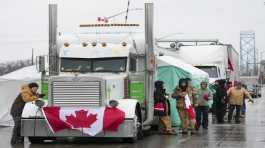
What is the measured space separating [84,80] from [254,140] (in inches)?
192

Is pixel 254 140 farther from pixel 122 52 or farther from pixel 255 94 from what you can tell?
pixel 255 94

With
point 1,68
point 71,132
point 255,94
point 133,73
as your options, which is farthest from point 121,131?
point 1,68

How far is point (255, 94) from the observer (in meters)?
66.1

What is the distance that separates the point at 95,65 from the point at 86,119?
2061 millimetres

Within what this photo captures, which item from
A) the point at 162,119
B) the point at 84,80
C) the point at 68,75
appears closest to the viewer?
the point at 84,80

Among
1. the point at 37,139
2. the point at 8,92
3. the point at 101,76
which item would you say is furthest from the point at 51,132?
the point at 8,92

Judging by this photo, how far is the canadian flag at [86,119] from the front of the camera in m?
14.9

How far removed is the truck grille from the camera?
14969 millimetres

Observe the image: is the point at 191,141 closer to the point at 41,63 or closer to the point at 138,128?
the point at 138,128

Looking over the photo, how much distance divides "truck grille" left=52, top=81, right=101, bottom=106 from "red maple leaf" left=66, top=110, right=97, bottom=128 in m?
0.24

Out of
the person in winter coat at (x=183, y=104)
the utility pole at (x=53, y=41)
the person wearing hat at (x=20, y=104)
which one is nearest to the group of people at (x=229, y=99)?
the person in winter coat at (x=183, y=104)

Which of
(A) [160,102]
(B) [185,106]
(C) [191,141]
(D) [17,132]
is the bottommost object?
(C) [191,141]

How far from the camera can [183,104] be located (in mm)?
18438

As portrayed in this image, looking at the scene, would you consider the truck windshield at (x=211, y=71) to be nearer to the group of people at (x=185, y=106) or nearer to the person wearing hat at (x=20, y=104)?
the group of people at (x=185, y=106)
